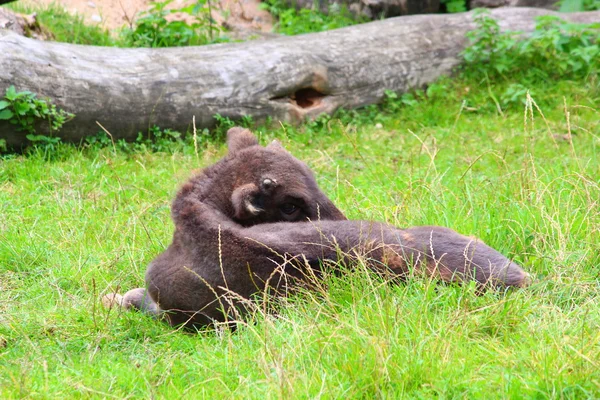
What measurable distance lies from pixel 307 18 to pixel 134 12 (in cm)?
290

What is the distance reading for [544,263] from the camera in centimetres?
551

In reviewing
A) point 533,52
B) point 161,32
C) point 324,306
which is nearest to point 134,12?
point 161,32

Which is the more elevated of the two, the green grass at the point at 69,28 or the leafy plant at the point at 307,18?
the green grass at the point at 69,28

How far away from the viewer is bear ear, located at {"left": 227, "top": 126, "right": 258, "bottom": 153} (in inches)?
248

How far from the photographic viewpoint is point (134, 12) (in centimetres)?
1271

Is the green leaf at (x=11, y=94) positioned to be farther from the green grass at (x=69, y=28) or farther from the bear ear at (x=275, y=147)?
the bear ear at (x=275, y=147)

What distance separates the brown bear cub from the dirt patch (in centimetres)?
682

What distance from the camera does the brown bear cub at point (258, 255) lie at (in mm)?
5094

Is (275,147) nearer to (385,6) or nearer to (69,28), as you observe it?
(69,28)

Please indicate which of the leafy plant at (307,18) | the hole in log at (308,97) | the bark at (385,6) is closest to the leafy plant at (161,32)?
the hole in log at (308,97)

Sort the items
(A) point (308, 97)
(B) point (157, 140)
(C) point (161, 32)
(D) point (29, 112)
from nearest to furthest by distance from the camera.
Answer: (D) point (29, 112), (B) point (157, 140), (A) point (308, 97), (C) point (161, 32)

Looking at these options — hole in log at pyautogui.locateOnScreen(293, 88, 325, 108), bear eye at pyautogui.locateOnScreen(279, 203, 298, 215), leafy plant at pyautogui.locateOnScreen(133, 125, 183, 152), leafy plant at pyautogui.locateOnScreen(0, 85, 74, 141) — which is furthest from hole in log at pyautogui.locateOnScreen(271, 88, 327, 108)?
bear eye at pyautogui.locateOnScreen(279, 203, 298, 215)

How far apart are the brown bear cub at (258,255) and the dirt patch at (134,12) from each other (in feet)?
22.4

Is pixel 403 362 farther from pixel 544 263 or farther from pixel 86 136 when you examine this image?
pixel 86 136
